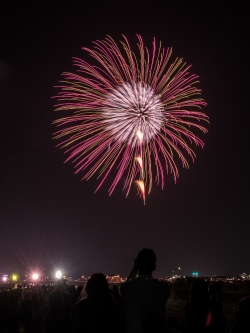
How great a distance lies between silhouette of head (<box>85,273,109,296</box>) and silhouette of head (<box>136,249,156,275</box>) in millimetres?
538

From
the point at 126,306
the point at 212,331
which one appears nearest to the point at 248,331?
the point at 212,331

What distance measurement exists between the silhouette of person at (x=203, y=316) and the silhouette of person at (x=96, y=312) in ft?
2.96

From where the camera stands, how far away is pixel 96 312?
4.20 metres

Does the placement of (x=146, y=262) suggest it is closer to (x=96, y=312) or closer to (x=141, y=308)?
(x=141, y=308)

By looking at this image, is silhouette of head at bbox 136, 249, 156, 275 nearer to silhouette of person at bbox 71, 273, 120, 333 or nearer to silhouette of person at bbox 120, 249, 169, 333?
silhouette of person at bbox 120, 249, 169, 333

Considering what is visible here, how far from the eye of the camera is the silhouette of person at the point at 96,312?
4.13m

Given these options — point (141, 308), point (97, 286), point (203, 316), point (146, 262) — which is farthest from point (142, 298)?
point (203, 316)

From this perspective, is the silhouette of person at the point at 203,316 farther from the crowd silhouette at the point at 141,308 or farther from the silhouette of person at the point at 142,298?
the silhouette of person at the point at 142,298

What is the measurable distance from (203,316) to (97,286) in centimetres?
126

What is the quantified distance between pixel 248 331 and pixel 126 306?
2.02 metres

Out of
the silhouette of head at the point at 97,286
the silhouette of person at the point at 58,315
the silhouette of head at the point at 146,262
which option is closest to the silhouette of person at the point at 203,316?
the silhouette of head at the point at 146,262

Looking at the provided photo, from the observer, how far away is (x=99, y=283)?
14.6ft

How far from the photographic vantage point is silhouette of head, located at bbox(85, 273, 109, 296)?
4379mm

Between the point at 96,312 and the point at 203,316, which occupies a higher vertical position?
the point at 96,312
